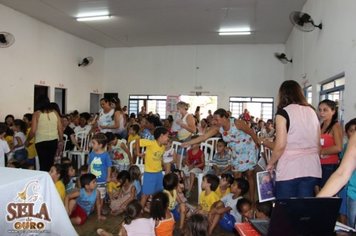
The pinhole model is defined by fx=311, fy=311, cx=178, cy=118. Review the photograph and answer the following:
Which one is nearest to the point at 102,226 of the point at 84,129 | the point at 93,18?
the point at 84,129

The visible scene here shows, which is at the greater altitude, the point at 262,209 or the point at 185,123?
the point at 185,123

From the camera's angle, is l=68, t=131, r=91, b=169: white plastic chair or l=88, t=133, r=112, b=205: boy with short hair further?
l=68, t=131, r=91, b=169: white plastic chair

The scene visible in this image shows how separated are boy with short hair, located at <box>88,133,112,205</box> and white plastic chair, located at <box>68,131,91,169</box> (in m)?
2.16

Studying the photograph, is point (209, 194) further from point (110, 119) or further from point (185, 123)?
point (110, 119)

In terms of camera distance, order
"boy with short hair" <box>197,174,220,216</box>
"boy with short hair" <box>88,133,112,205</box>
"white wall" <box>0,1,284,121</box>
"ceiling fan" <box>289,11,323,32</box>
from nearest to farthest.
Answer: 1. "boy with short hair" <box>197,174,220,216</box>
2. "boy with short hair" <box>88,133,112,205</box>
3. "ceiling fan" <box>289,11,323,32</box>
4. "white wall" <box>0,1,284,121</box>

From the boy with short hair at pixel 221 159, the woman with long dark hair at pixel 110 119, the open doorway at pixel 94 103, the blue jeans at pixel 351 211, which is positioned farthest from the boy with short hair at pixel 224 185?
the open doorway at pixel 94 103

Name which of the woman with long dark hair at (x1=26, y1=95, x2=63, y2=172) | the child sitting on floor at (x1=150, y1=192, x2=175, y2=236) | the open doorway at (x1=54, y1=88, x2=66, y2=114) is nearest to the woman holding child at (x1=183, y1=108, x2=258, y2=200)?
the child sitting on floor at (x1=150, y1=192, x2=175, y2=236)

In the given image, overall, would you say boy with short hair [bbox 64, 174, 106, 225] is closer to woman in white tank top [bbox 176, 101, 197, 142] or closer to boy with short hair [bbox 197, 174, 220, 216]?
boy with short hair [bbox 197, 174, 220, 216]

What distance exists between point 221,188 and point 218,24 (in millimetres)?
6143

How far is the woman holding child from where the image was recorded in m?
3.78

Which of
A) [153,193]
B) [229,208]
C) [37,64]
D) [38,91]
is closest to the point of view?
[229,208]

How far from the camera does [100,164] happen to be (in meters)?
3.88

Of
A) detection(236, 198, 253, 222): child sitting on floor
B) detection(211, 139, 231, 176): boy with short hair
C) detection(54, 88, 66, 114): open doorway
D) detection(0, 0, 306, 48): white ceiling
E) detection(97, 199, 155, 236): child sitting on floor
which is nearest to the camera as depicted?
detection(97, 199, 155, 236): child sitting on floor

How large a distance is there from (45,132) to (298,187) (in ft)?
10.9
